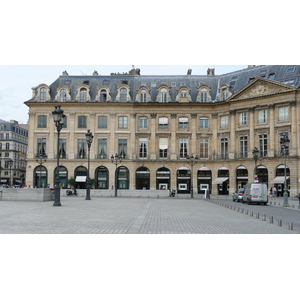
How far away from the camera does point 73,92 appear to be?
66.4 meters

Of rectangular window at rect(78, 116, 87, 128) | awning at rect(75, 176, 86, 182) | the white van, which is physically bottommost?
the white van

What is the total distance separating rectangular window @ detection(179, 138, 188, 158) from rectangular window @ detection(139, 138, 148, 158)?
5135 mm

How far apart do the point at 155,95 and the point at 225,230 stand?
52.1 m

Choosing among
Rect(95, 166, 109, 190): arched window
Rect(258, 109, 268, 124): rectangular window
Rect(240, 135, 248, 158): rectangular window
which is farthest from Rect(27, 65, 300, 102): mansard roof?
Rect(95, 166, 109, 190): arched window

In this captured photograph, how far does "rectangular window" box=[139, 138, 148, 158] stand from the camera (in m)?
64.1

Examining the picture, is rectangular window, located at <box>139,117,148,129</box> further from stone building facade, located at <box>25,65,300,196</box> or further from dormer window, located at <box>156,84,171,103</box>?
dormer window, located at <box>156,84,171,103</box>

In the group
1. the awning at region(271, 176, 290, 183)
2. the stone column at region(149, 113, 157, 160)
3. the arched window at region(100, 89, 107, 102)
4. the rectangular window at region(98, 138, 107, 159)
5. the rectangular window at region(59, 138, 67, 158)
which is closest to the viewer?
the awning at region(271, 176, 290, 183)

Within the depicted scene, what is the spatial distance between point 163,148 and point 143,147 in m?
3.03

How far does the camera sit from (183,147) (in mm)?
64125

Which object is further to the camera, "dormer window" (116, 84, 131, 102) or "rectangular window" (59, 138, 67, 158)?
"dormer window" (116, 84, 131, 102)

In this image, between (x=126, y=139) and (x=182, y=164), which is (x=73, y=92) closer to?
(x=126, y=139)

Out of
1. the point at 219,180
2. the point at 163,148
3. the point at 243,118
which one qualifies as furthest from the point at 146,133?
the point at 243,118

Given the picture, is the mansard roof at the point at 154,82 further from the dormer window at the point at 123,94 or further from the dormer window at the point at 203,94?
the dormer window at the point at 123,94

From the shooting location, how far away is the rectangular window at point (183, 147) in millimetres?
63906
